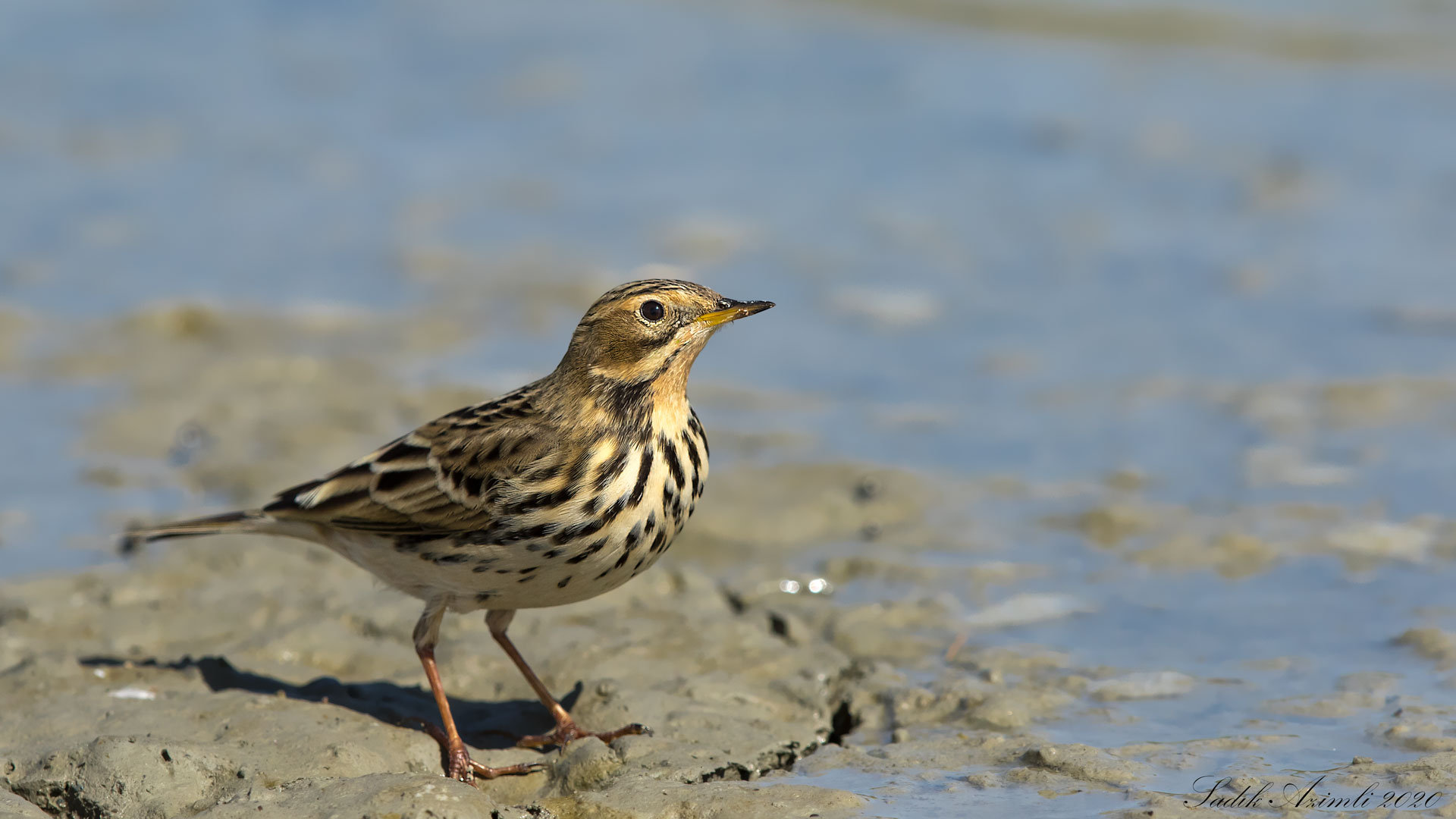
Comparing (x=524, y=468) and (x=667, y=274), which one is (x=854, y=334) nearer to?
(x=667, y=274)

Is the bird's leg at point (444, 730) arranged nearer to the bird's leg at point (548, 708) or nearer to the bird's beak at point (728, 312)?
the bird's leg at point (548, 708)

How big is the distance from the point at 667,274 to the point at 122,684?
600cm

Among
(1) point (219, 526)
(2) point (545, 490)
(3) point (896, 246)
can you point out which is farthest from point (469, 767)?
(3) point (896, 246)

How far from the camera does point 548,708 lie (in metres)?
6.57

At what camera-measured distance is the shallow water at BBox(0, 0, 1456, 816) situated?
8203 mm

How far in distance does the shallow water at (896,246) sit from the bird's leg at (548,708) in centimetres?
105

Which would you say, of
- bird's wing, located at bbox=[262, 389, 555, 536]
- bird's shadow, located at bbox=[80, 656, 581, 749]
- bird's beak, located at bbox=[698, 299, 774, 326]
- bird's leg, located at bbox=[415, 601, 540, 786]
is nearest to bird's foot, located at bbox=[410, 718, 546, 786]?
bird's leg, located at bbox=[415, 601, 540, 786]

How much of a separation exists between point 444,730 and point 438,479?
982 millimetres

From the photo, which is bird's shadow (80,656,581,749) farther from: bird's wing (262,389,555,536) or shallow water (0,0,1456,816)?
shallow water (0,0,1456,816)

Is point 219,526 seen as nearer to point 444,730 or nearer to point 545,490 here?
point 444,730

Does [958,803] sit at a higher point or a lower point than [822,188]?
lower

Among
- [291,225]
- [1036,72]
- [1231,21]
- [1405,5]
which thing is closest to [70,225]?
[291,225]

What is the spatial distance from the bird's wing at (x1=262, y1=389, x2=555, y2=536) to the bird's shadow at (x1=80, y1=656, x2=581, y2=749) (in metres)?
0.69

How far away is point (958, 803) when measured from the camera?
5633 millimetres
